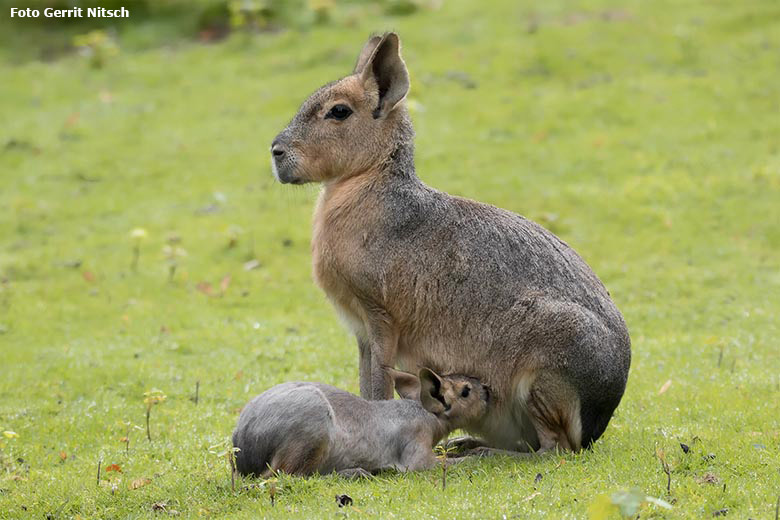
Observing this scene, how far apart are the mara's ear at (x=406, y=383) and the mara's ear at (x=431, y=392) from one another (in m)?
0.16

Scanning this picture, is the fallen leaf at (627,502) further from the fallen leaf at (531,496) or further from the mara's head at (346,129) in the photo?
the mara's head at (346,129)

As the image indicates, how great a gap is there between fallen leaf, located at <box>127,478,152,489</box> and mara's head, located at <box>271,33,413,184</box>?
212 cm

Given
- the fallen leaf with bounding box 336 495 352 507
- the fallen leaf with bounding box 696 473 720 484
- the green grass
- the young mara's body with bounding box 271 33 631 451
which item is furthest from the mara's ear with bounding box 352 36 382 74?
the fallen leaf with bounding box 696 473 720 484

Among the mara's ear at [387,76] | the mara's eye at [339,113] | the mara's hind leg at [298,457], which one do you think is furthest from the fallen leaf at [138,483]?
the mara's ear at [387,76]

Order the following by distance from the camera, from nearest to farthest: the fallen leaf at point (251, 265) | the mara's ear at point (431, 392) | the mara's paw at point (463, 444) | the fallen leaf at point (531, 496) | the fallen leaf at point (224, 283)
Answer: the fallen leaf at point (531, 496) < the mara's ear at point (431, 392) < the mara's paw at point (463, 444) < the fallen leaf at point (224, 283) < the fallen leaf at point (251, 265)

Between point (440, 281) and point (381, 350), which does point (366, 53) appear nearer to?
point (440, 281)

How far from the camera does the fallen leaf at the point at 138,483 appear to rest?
21.8 ft

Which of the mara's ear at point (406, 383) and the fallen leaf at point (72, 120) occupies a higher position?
the fallen leaf at point (72, 120)

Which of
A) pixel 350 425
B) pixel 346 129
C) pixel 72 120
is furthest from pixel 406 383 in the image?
pixel 72 120

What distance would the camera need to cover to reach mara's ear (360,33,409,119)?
23.6 feet

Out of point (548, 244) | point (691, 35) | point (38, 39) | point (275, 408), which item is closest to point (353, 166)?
point (548, 244)


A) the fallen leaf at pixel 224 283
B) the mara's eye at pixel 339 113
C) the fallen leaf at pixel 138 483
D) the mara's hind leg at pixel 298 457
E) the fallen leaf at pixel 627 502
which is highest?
the mara's eye at pixel 339 113

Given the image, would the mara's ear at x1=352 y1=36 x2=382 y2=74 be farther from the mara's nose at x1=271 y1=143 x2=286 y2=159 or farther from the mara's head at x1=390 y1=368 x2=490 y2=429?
the mara's head at x1=390 y1=368 x2=490 y2=429

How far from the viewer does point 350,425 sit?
255 inches
